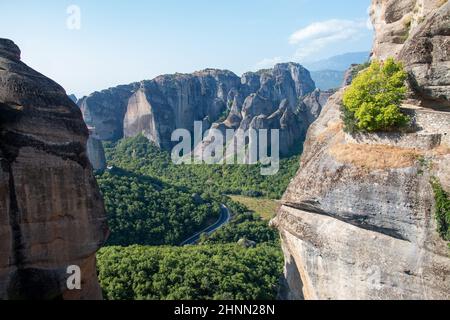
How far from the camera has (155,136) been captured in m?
77.2

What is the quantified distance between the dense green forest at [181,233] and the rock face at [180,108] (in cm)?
378

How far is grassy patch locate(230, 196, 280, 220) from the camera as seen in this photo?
51116mm

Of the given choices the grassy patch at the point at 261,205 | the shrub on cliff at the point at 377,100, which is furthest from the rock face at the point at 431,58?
A: the grassy patch at the point at 261,205

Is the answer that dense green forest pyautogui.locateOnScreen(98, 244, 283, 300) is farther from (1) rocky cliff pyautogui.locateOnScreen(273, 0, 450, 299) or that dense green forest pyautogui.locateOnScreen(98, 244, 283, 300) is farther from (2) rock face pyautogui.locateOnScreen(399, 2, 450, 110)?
(2) rock face pyautogui.locateOnScreen(399, 2, 450, 110)

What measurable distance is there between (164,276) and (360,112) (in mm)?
15613

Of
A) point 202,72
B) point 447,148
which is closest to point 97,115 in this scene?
point 202,72

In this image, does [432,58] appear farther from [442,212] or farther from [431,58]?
[442,212]

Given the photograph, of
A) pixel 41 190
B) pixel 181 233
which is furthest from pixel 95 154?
pixel 41 190

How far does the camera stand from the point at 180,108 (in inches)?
3204

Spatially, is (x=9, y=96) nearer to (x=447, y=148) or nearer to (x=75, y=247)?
(x=75, y=247)

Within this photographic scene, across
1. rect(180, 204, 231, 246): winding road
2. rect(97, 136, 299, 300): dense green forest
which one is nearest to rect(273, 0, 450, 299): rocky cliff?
rect(97, 136, 299, 300): dense green forest

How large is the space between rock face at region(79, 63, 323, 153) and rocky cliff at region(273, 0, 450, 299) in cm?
5056

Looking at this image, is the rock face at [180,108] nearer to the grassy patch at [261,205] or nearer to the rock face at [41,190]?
the grassy patch at [261,205]

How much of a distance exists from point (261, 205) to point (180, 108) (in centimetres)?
3353
